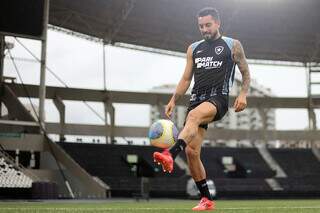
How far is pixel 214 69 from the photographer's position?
22.2 feet

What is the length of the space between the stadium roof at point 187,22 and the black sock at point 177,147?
2962 cm

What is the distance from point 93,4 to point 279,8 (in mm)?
12795

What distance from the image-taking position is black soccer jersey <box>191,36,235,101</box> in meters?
6.71

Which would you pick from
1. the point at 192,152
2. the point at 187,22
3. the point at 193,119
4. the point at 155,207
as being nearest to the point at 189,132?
the point at 193,119

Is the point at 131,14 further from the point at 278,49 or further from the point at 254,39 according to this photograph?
the point at 278,49

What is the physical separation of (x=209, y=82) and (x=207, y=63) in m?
0.26

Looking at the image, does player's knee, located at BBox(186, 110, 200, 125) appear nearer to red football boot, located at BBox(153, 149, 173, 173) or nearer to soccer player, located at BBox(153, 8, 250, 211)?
soccer player, located at BBox(153, 8, 250, 211)

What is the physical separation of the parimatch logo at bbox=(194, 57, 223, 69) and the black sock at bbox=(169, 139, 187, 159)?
1.14 meters

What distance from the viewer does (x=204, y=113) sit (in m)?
6.45

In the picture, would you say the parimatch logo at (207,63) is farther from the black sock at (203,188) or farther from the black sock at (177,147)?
the black sock at (203,188)

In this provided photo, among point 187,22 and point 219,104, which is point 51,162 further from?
point 219,104

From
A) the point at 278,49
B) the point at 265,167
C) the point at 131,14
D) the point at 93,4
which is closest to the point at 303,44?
the point at 278,49

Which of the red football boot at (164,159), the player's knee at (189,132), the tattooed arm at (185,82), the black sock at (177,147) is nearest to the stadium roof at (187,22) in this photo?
the tattooed arm at (185,82)

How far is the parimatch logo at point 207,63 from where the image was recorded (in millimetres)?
6746
